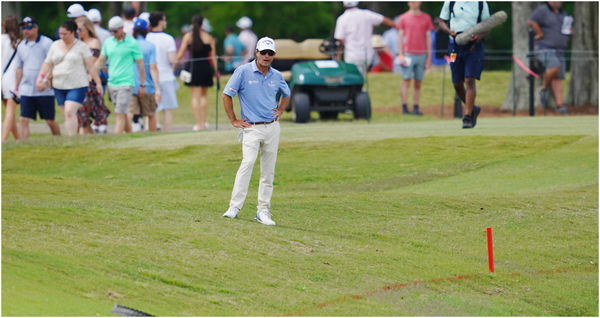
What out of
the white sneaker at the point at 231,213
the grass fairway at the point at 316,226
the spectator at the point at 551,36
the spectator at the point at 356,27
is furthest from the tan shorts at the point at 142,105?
the white sneaker at the point at 231,213

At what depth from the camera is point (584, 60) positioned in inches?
1259

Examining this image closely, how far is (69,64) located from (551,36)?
37.6 feet

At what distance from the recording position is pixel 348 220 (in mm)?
14562

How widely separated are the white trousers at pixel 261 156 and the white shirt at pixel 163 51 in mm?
10280

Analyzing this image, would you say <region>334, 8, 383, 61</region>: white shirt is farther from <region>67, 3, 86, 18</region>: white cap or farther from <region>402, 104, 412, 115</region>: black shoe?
<region>67, 3, 86, 18</region>: white cap

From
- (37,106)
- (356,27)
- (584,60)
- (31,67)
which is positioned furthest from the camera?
(584,60)

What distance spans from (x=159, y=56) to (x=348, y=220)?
1001 centimetres

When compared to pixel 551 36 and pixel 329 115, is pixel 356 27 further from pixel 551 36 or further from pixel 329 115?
pixel 551 36

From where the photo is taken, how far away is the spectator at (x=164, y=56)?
23.7m

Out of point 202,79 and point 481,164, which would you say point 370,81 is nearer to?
point 202,79

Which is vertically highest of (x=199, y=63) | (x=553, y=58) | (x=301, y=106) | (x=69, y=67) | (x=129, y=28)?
(x=129, y=28)

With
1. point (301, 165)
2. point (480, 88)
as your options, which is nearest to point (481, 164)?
point (301, 165)

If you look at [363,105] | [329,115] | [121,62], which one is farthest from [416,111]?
[121,62]

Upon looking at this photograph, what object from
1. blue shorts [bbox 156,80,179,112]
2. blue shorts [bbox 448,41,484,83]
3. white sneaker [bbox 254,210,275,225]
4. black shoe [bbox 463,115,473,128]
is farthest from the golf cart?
white sneaker [bbox 254,210,275,225]
